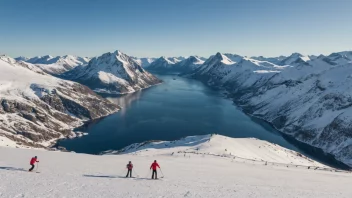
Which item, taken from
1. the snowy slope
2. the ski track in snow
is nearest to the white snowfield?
the ski track in snow

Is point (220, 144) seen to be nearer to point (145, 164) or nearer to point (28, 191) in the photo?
point (145, 164)

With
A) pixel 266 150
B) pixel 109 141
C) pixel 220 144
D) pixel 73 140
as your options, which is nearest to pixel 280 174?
pixel 220 144

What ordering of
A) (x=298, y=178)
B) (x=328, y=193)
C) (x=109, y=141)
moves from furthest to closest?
(x=109, y=141) → (x=298, y=178) → (x=328, y=193)

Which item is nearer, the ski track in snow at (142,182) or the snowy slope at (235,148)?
→ the ski track in snow at (142,182)

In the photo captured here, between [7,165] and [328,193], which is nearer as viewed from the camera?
[328,193]

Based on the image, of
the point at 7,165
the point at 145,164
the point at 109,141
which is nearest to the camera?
the point at 7,165

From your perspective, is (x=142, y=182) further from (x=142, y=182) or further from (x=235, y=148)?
(x=235, y=148)

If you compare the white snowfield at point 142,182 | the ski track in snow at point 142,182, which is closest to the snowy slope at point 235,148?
the white snowfield at point 142,182

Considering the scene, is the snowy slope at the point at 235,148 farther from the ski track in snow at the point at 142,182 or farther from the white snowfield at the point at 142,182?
the ski track in snow at the point at 142,182

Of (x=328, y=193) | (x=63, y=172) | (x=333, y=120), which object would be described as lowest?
(x=328, y=193)
